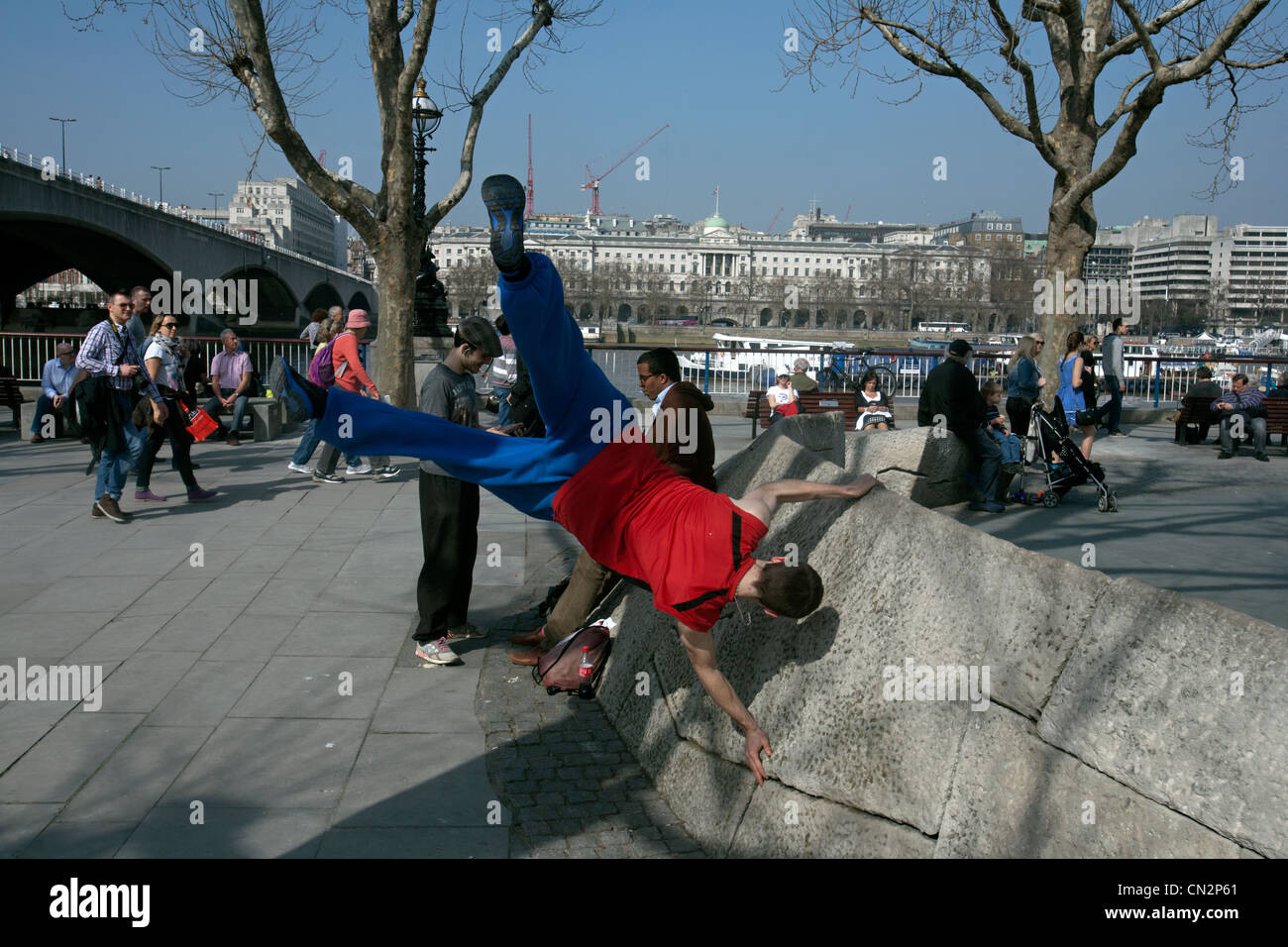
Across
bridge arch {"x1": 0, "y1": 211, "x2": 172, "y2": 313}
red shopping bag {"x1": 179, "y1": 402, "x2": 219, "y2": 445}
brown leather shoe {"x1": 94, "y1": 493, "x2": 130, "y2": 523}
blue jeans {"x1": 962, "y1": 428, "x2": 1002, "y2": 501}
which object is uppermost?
bridge arch {"x1": 0, "y1": 211, "x2": 172, "y2": 313}

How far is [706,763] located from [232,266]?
60793mm

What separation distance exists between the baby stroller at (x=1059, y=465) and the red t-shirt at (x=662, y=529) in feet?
→ 25.6

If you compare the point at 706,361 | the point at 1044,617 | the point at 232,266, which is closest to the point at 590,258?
the point at 232,266

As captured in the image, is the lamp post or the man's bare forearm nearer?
the man's bare forearm

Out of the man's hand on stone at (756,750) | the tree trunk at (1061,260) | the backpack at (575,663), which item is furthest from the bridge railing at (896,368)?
the man's hand on stone at (756,750)

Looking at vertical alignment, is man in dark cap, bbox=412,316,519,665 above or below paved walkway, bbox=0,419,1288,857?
above

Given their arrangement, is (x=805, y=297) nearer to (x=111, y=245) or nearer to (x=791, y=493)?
(x=111, y=245)

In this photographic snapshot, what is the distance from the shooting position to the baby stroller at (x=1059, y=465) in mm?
10492

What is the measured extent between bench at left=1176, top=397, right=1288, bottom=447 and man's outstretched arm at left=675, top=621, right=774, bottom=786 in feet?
44.7

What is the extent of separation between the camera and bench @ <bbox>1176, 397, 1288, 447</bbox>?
578 inches

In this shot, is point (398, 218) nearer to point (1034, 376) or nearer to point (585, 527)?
point (1034, 376)

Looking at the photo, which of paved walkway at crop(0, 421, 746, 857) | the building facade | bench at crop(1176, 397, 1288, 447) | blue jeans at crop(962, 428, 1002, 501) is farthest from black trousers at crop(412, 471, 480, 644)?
the building facade

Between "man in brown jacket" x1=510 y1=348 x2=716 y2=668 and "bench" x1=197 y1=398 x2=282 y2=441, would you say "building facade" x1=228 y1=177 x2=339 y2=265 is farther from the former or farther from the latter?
"man in brown jacket" x1=510 y1=348 x2=716 y2=668

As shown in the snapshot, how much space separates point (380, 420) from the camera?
3967 mm
